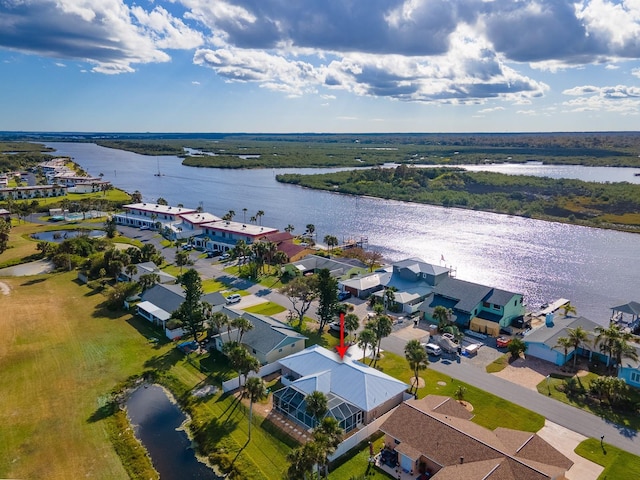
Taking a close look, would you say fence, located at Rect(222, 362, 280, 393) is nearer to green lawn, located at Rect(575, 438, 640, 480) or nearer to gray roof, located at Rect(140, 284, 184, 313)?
gray roof, located at Rect(140, 284, 184, 313)

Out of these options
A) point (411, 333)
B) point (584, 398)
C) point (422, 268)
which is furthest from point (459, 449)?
point (422, 268)

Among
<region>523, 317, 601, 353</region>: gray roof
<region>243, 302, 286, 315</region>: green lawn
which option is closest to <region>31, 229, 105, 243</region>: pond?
<region>243, 302, 286, 315</region>: green lawn

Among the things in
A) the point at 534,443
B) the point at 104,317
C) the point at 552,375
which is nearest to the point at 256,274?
the point at 104,317

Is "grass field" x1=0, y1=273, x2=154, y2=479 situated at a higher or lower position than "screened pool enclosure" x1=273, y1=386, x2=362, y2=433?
lower

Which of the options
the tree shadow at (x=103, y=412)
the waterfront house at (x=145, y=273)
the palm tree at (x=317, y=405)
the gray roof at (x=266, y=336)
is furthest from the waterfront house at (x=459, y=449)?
the waterfront house at (x=145, y=273)

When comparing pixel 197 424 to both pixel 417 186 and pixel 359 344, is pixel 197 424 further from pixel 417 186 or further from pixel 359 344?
pixel 417 186

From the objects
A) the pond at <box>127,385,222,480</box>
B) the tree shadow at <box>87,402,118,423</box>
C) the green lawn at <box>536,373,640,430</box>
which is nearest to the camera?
the pond at <box>127,385,222,480</box>

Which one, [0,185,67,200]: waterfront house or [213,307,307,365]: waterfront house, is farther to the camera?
[0,185,67,200]: waterfront house

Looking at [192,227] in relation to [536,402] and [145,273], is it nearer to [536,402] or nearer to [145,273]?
[145,273]
